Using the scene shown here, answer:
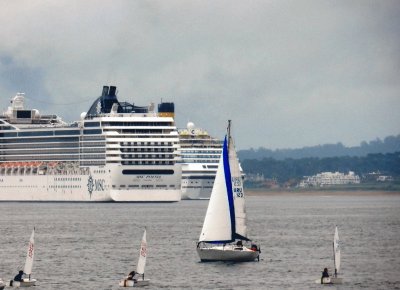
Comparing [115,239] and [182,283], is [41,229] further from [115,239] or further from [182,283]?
[182,283]

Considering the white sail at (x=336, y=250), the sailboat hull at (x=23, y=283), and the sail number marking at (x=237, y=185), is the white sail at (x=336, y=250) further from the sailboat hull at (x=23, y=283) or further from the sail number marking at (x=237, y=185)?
the sailboat hull at (x=23, y=283)

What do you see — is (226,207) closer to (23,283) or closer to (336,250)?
(336,250)

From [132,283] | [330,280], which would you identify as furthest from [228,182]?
[132,283]

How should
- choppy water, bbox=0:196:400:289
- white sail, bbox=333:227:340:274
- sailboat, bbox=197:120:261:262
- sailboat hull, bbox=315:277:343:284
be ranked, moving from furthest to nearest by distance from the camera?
sailboat, bbox=197:120:261:262 → choppy water, bbox=0:196:400:289 → white sail, bbox=333:227:340:274 → sailboat hull, bbox=315:277:343:284

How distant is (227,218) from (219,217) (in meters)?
0.58

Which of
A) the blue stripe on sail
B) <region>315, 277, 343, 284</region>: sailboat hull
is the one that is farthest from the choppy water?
the blue stripe on sail

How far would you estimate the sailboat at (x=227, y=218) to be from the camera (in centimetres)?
8800

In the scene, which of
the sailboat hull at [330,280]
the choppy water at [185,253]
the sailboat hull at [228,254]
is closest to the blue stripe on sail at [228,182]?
the sailboat hull at [228,254]

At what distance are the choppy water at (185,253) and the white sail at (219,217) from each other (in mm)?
2039

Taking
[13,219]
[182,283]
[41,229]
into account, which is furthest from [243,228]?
[13,219]

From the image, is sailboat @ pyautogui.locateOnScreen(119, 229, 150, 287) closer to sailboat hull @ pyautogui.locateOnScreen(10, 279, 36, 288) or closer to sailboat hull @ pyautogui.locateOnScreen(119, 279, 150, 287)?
sailboat hull @ pyautogui.locateOnScreen(119, 279, 150, 287)

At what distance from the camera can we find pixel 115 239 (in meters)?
119

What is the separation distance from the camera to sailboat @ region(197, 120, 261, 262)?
8800 centimetres

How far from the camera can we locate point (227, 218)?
290ft
